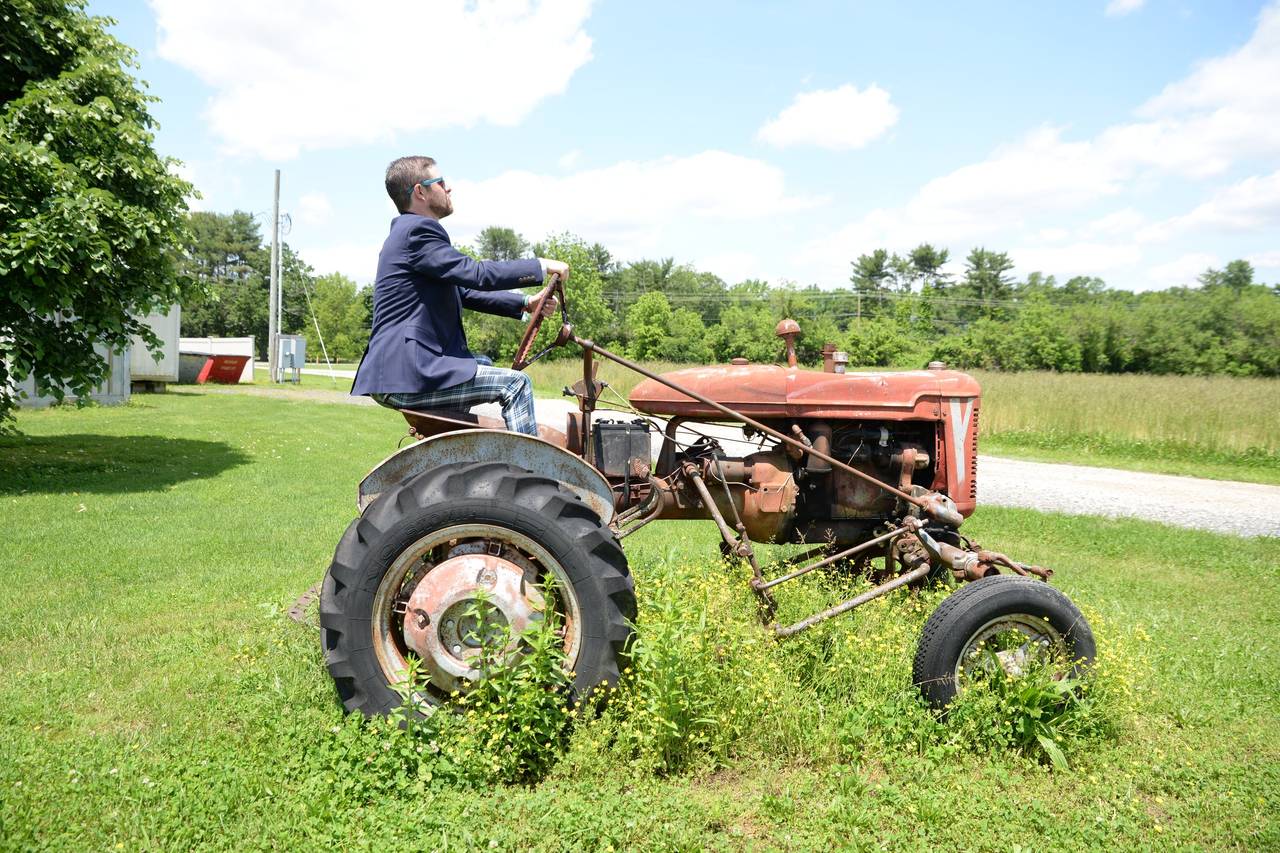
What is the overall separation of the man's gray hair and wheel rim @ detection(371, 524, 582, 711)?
171 cm

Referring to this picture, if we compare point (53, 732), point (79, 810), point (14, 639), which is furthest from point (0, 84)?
point (79, 810)

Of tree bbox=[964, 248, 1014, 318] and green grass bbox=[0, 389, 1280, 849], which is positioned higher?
tree bbox=[964, 248, 1014, 318]

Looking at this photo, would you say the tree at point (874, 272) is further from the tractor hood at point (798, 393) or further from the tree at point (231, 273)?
the tractor hood at point (798, 393)

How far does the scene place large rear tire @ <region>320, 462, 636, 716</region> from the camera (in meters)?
3.44

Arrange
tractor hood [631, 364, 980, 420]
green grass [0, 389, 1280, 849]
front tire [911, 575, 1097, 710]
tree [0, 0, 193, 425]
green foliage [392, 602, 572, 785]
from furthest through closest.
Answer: tree [0, 0, 193, 425]
tractor hood [631, 364, 980, 420]
front tire [911, 575, 1097, 710]
green foliage [392, 602, 572, 785]
green grass [0, 389, 1280, 849]

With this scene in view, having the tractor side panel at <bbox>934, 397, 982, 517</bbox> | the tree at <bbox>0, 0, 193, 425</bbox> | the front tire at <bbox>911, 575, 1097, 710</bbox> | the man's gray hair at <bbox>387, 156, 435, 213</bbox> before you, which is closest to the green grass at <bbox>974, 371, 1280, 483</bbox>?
the tractor side panel at <bbox>934, 397, 982, 517</bbox>

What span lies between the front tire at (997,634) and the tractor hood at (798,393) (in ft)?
3.51

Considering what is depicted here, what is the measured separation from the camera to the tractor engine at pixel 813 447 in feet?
14.6

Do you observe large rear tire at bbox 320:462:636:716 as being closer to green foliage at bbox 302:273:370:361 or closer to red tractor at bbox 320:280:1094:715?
red tractor at bbox 320:280:1094:715

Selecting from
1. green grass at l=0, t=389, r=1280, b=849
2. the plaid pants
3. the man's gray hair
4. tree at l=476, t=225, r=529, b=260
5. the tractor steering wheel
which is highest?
tree at l=476, t=225, r=529, b=260

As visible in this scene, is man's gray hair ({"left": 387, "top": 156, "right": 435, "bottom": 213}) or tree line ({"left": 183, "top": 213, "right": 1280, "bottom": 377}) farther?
tree line ({"left": 183, "top": 213, "right": 1280, "bottom": 377})

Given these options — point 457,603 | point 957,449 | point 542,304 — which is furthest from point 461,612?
point 957,449

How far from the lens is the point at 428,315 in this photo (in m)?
3.92

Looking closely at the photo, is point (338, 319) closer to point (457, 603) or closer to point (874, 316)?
point (874, 316)
